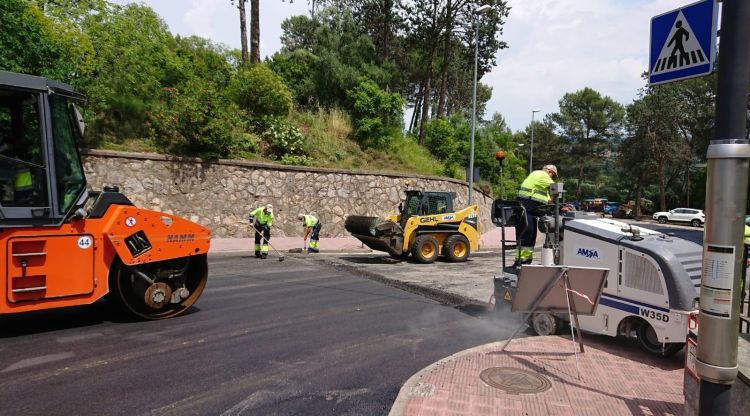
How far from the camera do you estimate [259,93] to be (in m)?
19.5

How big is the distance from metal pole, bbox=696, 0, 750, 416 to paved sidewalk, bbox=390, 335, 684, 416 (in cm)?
120

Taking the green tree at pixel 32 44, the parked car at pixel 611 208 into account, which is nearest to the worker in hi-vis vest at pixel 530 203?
the green tree at pixel 32 44

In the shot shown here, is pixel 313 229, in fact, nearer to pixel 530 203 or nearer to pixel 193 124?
pixel 193 124

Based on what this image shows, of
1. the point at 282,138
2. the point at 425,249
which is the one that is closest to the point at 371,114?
the point at 282,138

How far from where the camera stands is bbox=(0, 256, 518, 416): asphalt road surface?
157 inches

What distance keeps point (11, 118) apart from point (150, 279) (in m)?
2.47

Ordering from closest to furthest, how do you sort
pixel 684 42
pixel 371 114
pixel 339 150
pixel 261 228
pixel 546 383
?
pixel 684 42, pixel 546 383, pixel 261 228, pixel 339 150, pixel 371 114

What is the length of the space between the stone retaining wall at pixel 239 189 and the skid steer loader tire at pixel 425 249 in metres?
6.85

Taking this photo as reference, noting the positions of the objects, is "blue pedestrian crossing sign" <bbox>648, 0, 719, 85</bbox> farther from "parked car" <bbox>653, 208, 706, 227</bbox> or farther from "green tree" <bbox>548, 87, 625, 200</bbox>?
"green tree" <bbox>548, 87, 625, 200</bbox>

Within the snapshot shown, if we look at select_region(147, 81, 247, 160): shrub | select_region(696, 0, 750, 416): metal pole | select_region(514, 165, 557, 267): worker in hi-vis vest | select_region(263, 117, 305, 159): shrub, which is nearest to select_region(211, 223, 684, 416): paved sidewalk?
select_region(514, 165, 557, 267): worker in hi-vis vest

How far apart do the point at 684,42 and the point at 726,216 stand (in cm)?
140

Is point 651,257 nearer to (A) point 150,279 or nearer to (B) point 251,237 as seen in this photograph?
(A) point 150,279

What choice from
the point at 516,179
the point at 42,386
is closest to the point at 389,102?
the point at 516,179

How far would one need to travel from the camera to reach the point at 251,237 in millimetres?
17375
